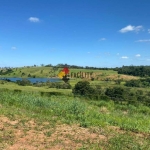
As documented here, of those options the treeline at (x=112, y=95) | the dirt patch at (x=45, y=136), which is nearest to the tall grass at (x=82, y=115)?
the dirt patch at (x=45, y=136)

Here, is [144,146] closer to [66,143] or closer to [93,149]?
[93,149]

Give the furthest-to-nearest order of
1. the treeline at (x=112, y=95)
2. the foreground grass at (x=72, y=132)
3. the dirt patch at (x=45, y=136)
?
the treeline at (x=112, y=95)
the foreground grass at (x=72, y=132)
the dirt patch at (x=45, y=136)

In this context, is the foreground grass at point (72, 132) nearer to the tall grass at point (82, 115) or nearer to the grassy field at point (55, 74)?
the tall grass at point (82, 115)

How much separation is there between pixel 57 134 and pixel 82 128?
124 centimetres

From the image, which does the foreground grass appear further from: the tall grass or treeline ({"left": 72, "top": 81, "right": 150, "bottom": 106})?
treeline ({"left": 72, "top": 81, "right": 150, "bottom": 106})

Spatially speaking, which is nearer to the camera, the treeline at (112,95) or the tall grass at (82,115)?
the tall grass at (82,115)

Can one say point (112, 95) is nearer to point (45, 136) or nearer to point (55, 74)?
point (45, 136)

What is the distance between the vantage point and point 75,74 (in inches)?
4825

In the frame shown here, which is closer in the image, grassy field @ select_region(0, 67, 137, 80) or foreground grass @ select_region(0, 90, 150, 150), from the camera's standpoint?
foreground grass @ select_region(0, 90, 150, 150)

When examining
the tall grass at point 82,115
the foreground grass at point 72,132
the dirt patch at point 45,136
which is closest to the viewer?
the dirt patch at point 45,136

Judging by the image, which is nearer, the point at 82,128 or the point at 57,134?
the point at 57,134

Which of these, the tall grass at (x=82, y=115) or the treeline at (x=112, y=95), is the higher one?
the tall grass at (x=82, y=115)

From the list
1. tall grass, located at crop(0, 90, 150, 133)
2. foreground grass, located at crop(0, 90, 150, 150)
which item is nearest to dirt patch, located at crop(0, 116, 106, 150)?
foreground grass, located at crop(0, 90, 150, 150)

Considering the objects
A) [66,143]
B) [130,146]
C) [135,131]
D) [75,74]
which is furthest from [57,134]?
[75,74]
